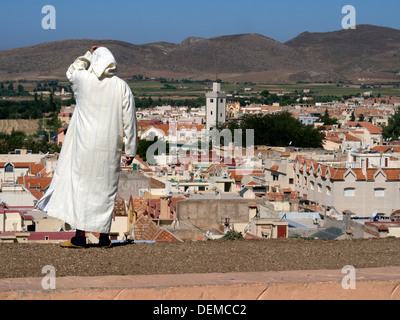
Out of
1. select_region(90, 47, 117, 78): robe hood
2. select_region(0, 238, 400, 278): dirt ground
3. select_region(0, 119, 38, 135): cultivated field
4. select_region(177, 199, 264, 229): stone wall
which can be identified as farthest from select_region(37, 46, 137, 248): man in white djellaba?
select_region(0, 119, 38, 135): cultivated field

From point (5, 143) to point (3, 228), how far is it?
131ft

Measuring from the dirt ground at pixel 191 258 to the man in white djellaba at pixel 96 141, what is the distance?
1.06 ft

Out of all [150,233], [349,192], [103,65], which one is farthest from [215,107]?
[103,65]

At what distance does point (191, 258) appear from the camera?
6547mm

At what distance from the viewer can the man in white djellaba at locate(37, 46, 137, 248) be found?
673 centimetres

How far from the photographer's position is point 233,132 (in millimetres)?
57656

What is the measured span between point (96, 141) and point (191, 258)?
1206 millimetres

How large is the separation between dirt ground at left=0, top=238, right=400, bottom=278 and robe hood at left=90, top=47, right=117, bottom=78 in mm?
1428

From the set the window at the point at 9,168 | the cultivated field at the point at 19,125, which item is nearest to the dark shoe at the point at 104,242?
the window at the point at 9,168

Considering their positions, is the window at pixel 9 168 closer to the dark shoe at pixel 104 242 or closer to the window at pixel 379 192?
the window at pixel 379 192

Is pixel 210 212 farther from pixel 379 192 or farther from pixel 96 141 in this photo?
pixel 96 141

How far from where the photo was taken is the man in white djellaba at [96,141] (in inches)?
265

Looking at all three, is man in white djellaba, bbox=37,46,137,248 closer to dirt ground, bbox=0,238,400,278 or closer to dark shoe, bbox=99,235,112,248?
dark shoe, bbox=99,235,112,248

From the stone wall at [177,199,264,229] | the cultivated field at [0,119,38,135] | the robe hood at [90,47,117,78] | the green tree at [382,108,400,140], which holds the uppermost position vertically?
the robe hood at [90,47,117,78]
